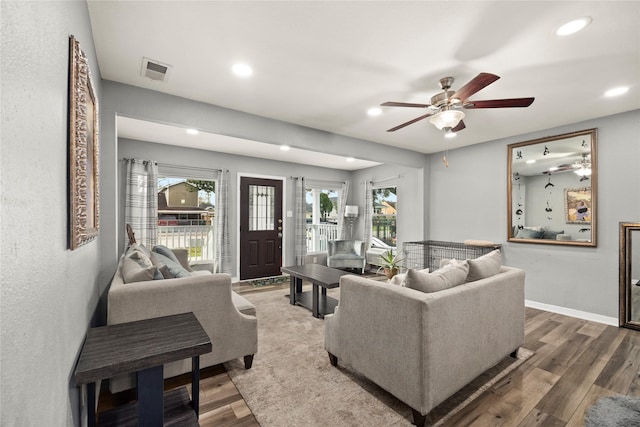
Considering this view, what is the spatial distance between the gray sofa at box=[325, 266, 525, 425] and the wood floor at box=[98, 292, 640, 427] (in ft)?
0.68

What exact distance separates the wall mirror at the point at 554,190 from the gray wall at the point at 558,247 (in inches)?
3.6

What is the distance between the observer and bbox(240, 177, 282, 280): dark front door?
5.53m

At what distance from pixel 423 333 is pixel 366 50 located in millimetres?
1958

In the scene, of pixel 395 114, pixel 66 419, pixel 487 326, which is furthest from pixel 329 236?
pixel 66 419

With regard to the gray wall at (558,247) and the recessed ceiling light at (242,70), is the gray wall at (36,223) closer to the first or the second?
the recessed ceiling light at (242,70)

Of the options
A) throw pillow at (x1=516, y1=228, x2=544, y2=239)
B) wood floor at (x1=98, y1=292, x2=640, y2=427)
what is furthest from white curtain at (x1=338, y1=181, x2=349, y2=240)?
wood floor at (x1=98, y1=292, x2=640, y2=427)

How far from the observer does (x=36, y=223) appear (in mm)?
786

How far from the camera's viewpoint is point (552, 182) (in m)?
3.82

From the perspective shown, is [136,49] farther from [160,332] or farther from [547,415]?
[547,415]

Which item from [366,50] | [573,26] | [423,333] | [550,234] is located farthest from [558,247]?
[366,50]

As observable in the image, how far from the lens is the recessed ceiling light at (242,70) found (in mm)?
2330

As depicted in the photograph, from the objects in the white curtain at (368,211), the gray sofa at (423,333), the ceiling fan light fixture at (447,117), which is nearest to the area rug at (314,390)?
the gray sofa at (423,333)

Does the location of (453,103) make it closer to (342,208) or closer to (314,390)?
(314,390)

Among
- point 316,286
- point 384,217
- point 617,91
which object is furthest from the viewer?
point 384,217
